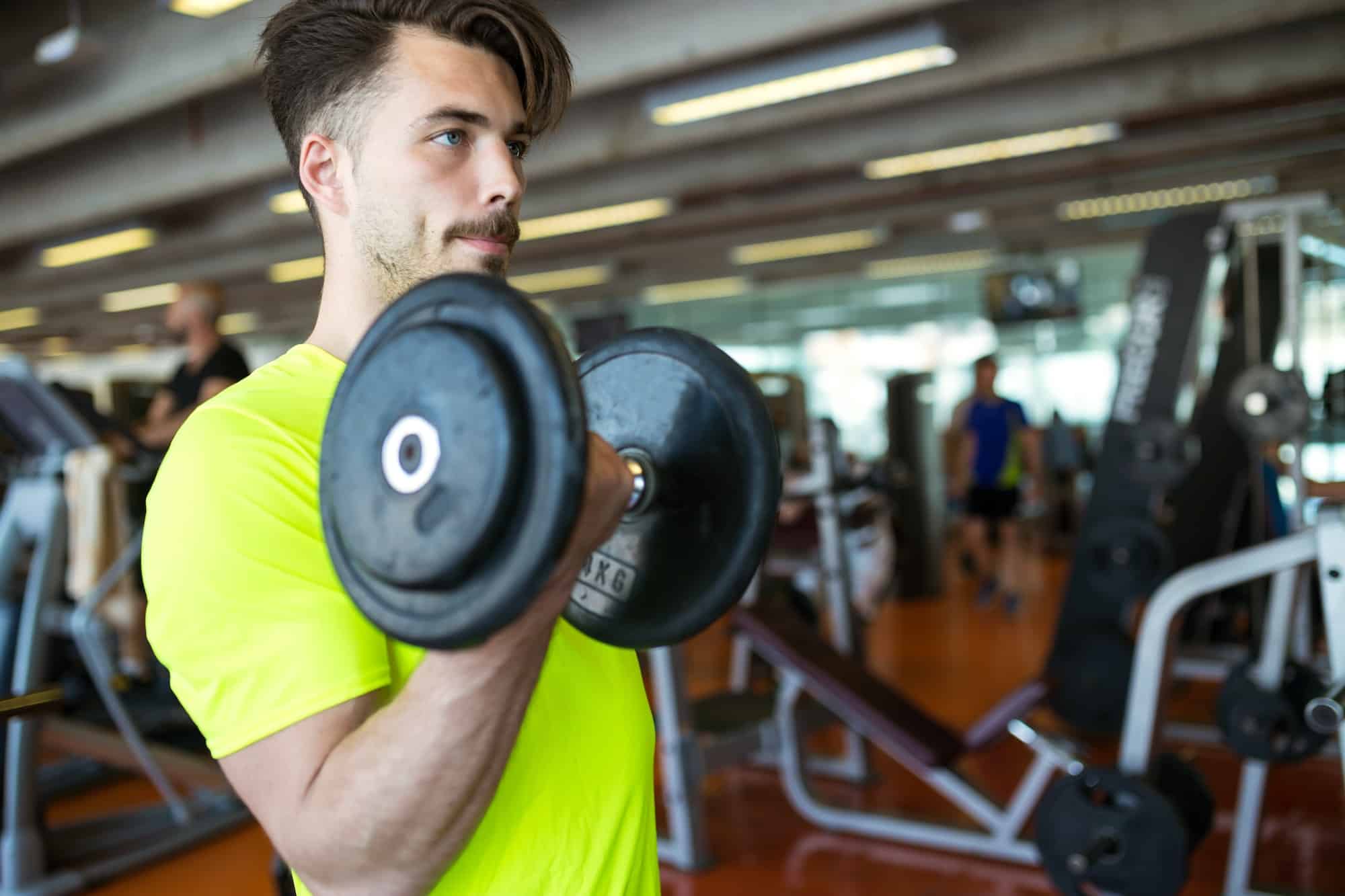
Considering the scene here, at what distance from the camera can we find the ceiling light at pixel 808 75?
15.6 ft

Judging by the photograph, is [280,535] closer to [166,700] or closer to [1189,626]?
[166,700]

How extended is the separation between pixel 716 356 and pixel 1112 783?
200 centimetres

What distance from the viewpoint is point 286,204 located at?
736 cm

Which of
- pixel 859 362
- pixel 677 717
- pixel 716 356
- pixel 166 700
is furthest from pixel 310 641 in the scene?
pixel 859 362

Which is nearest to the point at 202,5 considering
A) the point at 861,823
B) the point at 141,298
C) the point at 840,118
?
the point at 861,823

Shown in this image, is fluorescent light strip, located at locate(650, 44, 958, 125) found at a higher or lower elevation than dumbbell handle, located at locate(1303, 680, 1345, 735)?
higher

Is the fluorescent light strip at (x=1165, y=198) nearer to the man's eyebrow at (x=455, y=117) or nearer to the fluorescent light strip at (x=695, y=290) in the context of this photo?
the fluorescent light strip at (x=695, y=290)

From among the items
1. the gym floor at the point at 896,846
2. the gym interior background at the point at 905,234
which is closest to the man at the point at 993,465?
the gym interior background at the point at 905,234

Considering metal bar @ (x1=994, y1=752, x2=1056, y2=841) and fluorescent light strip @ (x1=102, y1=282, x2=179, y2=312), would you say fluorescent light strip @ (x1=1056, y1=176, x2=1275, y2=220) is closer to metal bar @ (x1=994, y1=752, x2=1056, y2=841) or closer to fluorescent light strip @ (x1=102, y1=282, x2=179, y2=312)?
metal bar @ (x1=994, y1=752, x2=1056, y2=841)

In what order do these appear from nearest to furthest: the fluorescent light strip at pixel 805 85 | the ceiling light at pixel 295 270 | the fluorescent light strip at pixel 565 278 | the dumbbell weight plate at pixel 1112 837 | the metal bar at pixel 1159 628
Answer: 1. the dumbbell weight plate at pixel 1112 837
2. the metal bar at pixel 1159 628
3. the fluorescent light strip at pixel 805 85
4. the ceiling light at pixel 295 270
5. the fluorescent light strip at pixel 565 278

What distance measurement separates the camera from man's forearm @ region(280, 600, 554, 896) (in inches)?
22.2

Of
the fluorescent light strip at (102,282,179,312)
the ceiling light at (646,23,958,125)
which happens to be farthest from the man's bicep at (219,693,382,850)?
the fluorescent light strip at (102,282,179,312)

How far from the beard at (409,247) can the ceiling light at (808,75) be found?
14.3 ft

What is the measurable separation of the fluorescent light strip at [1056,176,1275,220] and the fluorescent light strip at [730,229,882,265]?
5.84 ft
